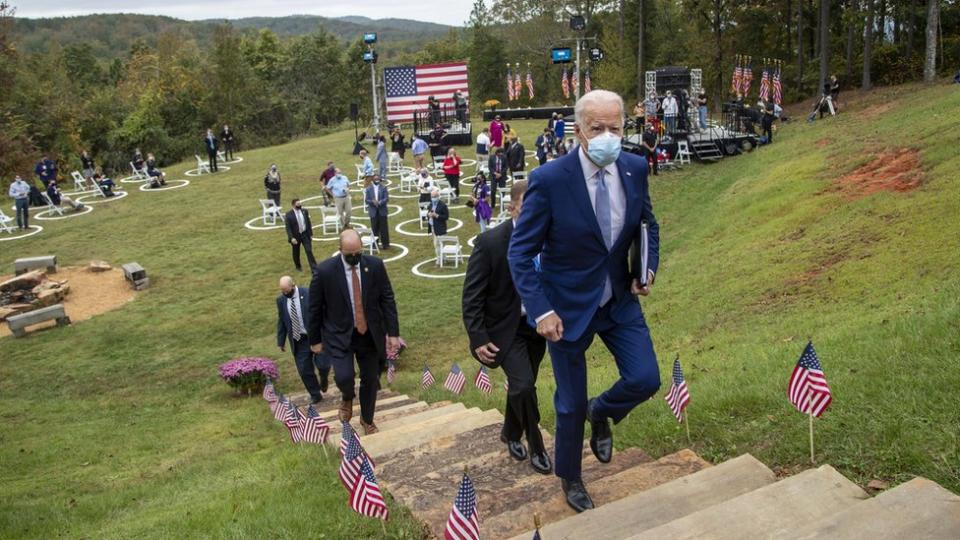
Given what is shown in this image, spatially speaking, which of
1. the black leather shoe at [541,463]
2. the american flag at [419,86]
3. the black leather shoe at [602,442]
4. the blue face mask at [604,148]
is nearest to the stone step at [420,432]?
the black leather shoe at [541,463]

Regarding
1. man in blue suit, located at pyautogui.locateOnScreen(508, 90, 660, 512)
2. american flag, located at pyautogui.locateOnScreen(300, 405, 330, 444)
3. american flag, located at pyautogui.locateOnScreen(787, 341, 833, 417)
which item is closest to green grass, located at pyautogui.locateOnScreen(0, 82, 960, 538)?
american flag, located at pyautogui.locateOnScreen(300, 405, 330, 444)

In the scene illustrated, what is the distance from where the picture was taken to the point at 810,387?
424 centimetres

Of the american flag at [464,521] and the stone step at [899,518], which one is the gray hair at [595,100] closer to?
the american flag at [464,521]

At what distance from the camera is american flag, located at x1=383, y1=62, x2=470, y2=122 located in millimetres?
38656

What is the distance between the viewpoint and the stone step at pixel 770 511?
317 centimetres

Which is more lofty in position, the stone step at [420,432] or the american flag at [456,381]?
the stone step at [420,432]

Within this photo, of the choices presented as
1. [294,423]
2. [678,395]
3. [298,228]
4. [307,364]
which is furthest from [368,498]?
[298,228]

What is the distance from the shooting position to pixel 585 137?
360 cm

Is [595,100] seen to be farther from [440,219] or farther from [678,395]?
[440,219]

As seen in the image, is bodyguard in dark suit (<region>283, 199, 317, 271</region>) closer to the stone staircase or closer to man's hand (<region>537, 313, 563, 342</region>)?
the stone staircase

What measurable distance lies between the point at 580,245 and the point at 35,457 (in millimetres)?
7636

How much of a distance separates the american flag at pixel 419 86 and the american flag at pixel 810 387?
35456 millimetres

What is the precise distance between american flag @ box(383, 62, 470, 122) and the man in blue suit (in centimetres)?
3567

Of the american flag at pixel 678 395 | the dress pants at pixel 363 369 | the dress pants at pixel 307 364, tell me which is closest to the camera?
the american flag at pixel 678 395
